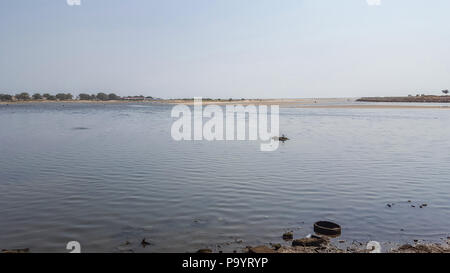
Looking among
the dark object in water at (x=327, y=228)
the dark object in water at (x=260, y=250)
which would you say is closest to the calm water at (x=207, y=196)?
the dark object in water at (x=327, y=228)

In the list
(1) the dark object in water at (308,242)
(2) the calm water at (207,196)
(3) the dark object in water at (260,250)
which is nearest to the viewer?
(3) the dark object in water at (260,250)

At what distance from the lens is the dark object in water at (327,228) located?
10.3 m

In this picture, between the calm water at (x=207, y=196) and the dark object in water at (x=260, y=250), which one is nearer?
the dark object in water at (x=260, y=250)

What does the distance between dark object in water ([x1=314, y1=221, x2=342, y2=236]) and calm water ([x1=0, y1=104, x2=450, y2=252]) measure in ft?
0.92

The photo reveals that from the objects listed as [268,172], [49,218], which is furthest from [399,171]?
[49,218]

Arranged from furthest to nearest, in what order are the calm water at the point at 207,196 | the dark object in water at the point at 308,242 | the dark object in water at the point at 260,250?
the calm water at the point at 207,196 < the dark object in water at the point at 308,242 < the dark object in water at the point at 260,250

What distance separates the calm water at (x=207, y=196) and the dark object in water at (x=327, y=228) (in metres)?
0.28

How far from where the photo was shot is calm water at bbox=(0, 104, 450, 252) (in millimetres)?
10242

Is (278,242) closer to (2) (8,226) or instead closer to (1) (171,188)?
(1) (171,188)

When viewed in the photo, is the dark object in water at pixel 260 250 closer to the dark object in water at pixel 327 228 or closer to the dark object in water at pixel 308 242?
the dark object in water at pixel 308 242

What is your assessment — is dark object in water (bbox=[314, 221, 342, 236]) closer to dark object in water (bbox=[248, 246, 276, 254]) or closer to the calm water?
the calm water

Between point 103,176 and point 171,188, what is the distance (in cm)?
442

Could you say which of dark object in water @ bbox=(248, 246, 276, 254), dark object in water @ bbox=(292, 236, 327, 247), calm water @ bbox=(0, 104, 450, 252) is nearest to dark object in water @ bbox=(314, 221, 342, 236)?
calm water @ bbox=(0, 104, 450, 252)
